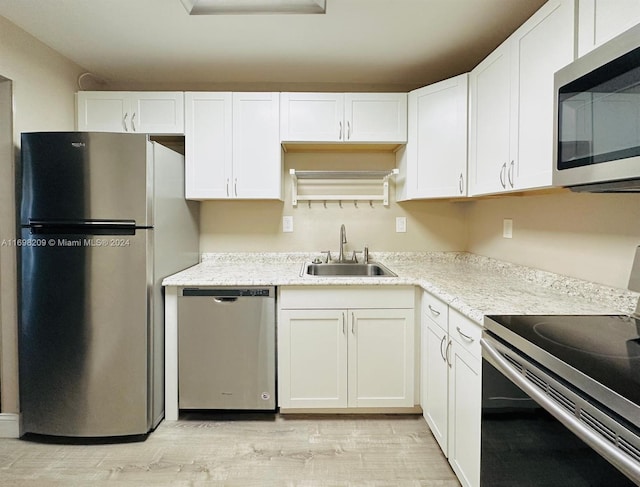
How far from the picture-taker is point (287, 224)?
8.93 feet

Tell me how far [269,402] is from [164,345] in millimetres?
721

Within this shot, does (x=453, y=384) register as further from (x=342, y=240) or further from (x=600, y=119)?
(x=342, y=240)

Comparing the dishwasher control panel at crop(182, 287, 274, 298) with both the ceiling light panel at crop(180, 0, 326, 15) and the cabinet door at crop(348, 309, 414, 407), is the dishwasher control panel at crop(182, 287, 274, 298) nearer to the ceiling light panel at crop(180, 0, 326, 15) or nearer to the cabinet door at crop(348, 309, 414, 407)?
the cabinet door at crop(348, 309, 414, 407)

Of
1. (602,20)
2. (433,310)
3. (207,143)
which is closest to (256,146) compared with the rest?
(207,143)

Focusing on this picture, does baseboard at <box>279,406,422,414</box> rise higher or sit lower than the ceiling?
lower

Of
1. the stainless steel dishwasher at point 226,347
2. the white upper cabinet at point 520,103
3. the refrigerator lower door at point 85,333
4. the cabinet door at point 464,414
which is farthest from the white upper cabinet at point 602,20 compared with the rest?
the refrigerator lower door at point 85,333

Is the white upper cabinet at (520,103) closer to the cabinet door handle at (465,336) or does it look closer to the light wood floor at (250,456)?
the cabinet door handle at (465,336)

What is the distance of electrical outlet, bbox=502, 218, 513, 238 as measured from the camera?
212 cm

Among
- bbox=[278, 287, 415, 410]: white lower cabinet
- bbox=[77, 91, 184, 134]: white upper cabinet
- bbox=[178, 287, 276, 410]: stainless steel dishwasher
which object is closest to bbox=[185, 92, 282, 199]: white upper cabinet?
bbox=[77, 91, 184, 134]: white upper cabinet

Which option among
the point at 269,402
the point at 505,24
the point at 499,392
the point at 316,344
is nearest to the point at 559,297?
the point at 499,392

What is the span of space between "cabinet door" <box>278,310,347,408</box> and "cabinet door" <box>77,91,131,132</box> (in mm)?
1750

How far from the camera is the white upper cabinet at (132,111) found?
2344 mm

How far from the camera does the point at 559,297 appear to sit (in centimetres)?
154

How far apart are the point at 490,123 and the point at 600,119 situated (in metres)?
0.86
